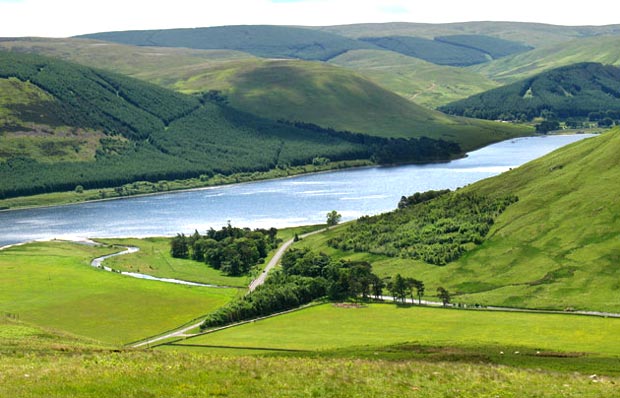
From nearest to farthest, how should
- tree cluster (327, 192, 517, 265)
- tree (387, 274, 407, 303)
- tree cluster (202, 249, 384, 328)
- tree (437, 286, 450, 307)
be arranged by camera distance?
tree cluster (202, 249, 384, 328) → tree (437, 286, 450, 307) → tree (387, 274, 407, 303) → tree cluster (327, 192, 517, 265)

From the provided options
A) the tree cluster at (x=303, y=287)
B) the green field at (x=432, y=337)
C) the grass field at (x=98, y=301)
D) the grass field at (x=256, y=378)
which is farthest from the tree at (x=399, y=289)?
the grass field at (x=256, y=378)

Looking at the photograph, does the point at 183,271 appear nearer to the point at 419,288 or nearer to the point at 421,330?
the point at 419,288

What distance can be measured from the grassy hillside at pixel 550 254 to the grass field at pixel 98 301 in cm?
3985

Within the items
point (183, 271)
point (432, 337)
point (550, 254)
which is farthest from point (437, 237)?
point (432, 337)

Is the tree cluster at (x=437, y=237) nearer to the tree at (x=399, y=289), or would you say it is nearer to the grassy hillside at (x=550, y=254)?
the grassy hillside at (x=550, y=254)

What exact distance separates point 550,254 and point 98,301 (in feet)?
267

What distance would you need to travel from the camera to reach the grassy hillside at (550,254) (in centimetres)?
13962

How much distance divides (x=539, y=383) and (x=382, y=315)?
69.5 metres

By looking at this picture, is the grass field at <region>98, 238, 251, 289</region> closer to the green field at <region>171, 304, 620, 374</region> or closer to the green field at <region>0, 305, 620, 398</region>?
the green field at <region>171, 304, 620, 374</region>

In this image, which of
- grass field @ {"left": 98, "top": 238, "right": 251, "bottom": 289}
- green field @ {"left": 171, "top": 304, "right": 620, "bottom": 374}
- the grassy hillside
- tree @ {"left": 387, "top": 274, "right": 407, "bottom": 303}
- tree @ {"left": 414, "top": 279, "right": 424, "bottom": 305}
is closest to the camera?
green field @ {"left": 171, "top": 304, "right": 620, "bottom": 374}

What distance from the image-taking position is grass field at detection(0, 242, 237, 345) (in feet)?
438

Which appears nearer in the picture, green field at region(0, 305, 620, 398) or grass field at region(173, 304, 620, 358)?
green field at region(0, 305, 620, 398)

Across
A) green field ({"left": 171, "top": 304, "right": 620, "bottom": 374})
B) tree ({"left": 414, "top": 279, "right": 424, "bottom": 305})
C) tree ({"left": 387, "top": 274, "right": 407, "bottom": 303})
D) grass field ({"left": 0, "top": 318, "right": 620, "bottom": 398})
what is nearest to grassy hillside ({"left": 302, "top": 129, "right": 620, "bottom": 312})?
tree ({"left": 414, "top": 279, "right": 424, "bottom": 305})

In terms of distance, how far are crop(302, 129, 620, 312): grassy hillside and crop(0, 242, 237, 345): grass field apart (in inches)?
1569
